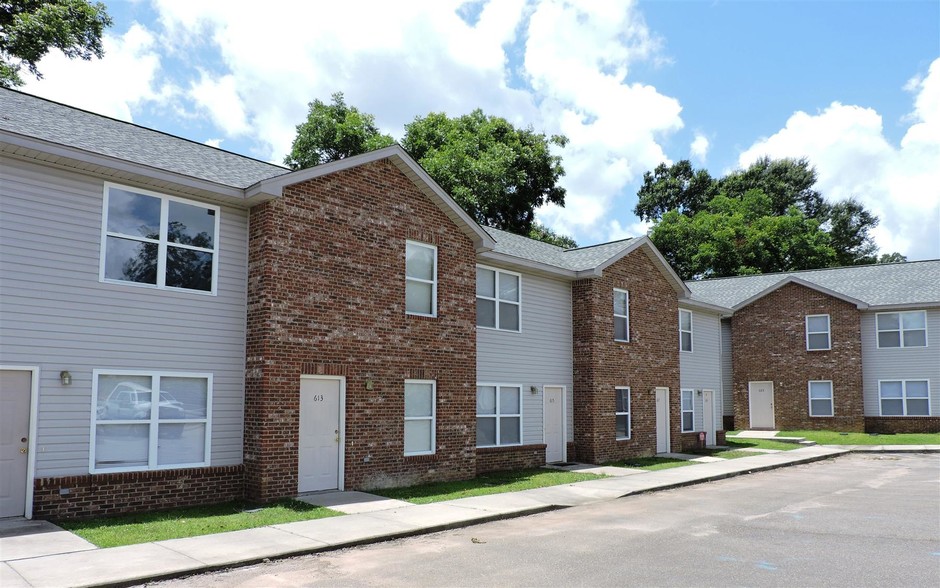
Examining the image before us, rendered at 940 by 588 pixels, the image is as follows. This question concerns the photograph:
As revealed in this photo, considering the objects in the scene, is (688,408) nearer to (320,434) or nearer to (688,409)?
(688,409)

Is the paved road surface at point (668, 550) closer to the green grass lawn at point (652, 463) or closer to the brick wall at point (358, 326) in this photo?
the brick wall at point (358, 326)

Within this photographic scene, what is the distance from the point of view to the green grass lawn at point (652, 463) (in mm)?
19672

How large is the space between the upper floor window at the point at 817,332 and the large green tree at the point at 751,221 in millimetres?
17396

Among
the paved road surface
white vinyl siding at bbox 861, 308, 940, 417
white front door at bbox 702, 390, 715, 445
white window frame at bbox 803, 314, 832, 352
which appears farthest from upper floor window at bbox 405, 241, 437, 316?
white vinyl siding at bbox 861, 308, 940, 417

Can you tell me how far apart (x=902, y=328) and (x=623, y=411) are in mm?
17217

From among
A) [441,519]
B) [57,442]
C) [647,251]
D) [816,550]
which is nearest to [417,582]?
[441,519]

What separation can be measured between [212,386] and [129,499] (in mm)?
2224

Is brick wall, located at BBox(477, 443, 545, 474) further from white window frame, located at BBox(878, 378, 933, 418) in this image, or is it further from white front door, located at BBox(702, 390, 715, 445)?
white window frame, located at BBox(878, 378, 933, 418)

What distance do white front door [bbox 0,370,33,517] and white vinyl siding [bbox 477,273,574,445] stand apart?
9888mm

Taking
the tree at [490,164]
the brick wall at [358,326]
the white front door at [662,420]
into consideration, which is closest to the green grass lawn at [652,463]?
the white front door at [662,420]

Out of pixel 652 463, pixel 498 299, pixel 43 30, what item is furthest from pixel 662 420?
pixel 43 30

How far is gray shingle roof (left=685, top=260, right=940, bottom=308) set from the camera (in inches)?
1240

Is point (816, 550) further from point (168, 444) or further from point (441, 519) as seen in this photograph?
point (168, 444)

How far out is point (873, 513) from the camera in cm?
1268
